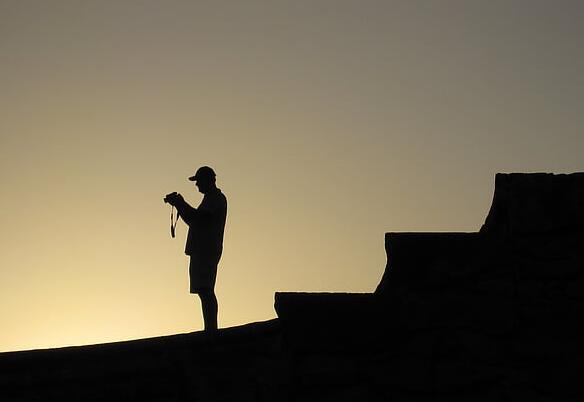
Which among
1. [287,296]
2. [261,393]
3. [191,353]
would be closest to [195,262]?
[191,353]

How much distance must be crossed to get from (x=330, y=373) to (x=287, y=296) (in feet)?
1.17

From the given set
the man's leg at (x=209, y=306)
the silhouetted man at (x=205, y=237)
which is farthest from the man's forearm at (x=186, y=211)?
the man's leg at (x=209, y=306)

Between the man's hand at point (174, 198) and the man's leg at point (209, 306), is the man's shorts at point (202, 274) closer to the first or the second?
the man's leg at point (209, 306)

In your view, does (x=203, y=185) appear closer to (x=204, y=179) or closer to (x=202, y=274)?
(x=204, y=179)

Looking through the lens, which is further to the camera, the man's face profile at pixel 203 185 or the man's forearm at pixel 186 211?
the man's face profile at pixel 203 185

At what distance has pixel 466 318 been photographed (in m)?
3.23

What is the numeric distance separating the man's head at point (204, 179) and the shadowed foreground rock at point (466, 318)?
449 centimetres

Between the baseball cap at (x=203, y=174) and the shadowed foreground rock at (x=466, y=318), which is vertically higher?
the baseball cap at (x=203, y=174)

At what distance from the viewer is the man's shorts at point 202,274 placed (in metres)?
7.48

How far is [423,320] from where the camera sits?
3238 mm

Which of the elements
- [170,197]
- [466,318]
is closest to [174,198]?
[170,197]

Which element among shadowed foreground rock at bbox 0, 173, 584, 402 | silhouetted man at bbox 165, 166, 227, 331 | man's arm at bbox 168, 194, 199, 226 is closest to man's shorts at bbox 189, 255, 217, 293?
silhouetted man at bbox 165, 166, 227, 331

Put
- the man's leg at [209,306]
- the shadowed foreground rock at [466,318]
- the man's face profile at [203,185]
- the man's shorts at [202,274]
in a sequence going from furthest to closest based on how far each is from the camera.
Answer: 1. the man's face profile at [203,185]
2. the man's shorts at [202,274]
3. the man's leg at [209,306]
4. the shadowed foreground rock at [466,318]

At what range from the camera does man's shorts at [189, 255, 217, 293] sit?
24.5ft
